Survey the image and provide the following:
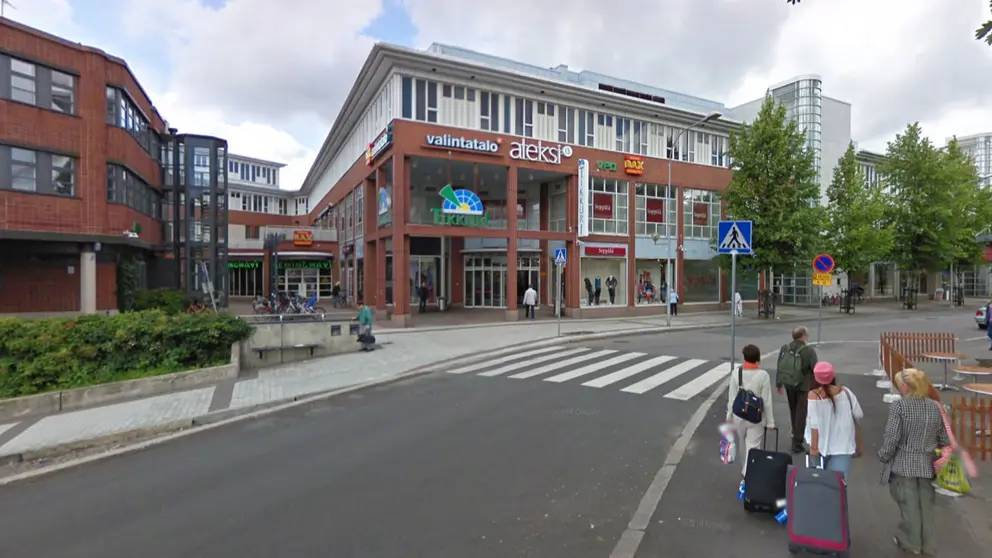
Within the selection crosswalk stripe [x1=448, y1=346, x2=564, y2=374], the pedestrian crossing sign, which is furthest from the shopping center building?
the pedestrian crossing sign

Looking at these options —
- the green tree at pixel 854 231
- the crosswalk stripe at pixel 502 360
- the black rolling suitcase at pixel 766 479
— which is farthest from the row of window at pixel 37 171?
the green tree at pixel 854 231

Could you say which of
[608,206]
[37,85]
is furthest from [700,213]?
[37,85]

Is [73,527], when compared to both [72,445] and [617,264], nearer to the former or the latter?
[72,445]

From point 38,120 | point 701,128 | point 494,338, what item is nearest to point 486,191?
point 701,128

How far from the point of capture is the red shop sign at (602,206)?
26750 millimetres

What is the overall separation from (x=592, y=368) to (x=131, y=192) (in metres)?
21.4

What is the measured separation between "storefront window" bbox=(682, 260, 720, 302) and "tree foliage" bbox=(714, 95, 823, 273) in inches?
162

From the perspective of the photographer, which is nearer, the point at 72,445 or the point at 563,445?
the point at 563,445

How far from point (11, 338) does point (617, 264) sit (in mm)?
24204

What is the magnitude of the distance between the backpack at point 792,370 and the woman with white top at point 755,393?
4.37 ft

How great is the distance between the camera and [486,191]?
31969mm

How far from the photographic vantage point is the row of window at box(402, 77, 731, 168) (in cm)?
2239

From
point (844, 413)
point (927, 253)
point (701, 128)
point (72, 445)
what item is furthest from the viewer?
point (927, 253)

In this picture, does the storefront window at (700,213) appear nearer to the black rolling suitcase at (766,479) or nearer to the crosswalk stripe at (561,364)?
the crosswalk stripe at (561,364)
